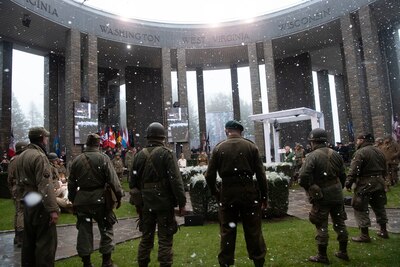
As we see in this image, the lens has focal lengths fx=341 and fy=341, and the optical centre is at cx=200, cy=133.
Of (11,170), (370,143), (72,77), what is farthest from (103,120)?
(370,143)

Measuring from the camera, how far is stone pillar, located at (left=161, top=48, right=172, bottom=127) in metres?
24.0

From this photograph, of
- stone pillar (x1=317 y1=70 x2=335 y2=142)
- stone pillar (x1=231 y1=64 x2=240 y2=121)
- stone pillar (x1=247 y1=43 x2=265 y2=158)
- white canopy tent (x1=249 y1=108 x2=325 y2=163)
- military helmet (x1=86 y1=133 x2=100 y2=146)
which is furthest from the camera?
stone pillar (x1=317 y1=70 x2=335 y2=142)

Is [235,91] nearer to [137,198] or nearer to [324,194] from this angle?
[324,194]

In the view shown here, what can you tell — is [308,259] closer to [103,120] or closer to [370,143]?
[370,143]

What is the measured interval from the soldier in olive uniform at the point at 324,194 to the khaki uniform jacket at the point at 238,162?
0.91 m

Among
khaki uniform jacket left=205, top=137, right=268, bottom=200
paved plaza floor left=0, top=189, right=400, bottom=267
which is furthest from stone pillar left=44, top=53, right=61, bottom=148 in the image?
khaki uniform jacket left=205, top=137, right=268, bottom=200

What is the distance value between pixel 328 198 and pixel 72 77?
1863cm

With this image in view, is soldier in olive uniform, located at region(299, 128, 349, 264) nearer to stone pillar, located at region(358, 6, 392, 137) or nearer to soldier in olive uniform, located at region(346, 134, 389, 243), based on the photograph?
soldier in olive uniform, located at region(346, 134, 389, 243)

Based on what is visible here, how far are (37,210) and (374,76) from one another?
65.4ft

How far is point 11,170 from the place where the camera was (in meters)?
6.17

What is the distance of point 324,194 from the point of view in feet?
15.4

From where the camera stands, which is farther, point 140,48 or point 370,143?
point 140,48

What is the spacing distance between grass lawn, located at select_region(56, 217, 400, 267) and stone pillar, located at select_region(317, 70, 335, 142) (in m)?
26.0

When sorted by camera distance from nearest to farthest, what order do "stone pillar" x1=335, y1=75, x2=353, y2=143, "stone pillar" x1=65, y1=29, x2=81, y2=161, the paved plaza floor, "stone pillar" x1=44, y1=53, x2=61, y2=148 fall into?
the paved plaza floor → "stone pillar" x1=65, y1=29, x2=81, y2=161 → "stone pillar" x1=44, y1=53, x2=61, y2=148 → "stone pillar" x1=335, y1=75, x2=353, y2=143
